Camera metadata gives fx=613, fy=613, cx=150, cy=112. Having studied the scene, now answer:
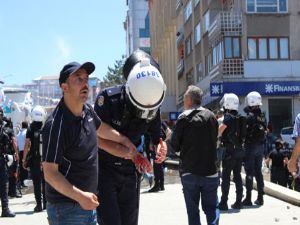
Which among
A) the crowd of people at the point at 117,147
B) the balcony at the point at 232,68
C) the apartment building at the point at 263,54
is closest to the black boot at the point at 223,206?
the crowd of people at the point at 117,147

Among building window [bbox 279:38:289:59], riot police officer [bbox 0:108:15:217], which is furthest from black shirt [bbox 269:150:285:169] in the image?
building window [bbox 279:38:289:59]

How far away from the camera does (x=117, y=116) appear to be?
5.02 m

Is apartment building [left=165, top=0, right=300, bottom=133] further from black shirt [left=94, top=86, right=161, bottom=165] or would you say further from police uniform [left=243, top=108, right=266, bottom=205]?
black shirt [left=94, top=86, right=161, bottom=165]

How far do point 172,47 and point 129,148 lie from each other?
6123cm

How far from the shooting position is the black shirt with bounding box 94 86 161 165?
5.00m

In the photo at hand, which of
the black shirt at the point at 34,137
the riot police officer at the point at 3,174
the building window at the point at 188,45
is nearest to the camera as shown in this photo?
the riot police officer at the point at 3,174

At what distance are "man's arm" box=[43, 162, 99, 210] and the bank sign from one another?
102 ft

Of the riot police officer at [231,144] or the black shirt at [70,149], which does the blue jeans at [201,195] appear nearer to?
the black shirt at [70,149]

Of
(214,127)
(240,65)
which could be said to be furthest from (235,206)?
(240,65)

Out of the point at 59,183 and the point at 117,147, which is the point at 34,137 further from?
the point at 59,183

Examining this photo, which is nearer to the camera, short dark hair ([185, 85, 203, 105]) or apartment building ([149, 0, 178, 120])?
short dark hair ([185, 85, 203, 105])

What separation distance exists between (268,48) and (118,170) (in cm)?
3195

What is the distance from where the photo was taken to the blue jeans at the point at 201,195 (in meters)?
6.81

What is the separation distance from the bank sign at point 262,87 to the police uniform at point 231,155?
2496cm
